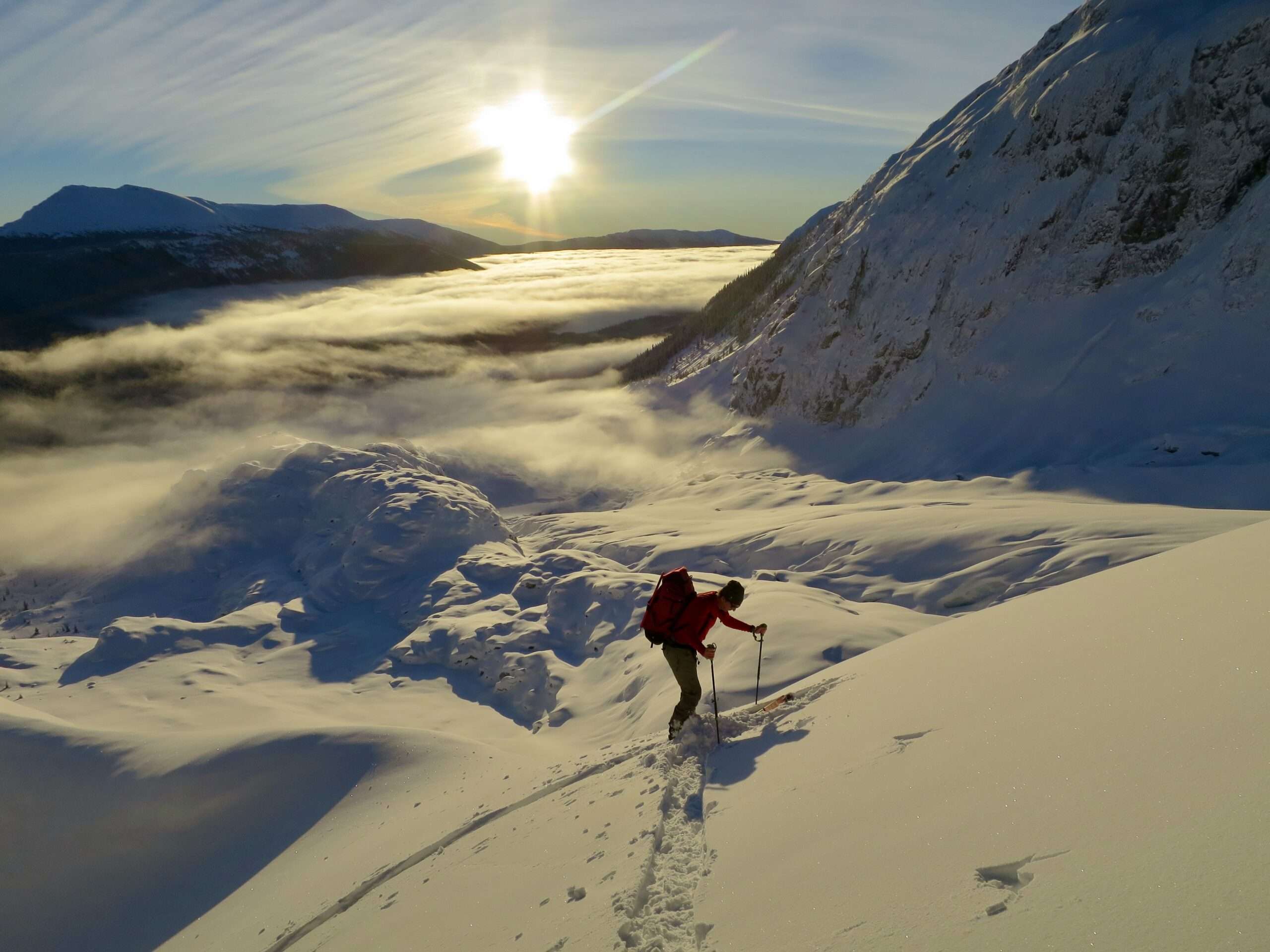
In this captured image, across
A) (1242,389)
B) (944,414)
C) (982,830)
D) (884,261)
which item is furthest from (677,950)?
(884,261)

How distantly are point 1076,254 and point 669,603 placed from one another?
25.4m

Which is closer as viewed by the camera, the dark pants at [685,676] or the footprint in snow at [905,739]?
the footprint in snow at [905,739]

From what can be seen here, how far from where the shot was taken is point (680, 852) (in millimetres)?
5055

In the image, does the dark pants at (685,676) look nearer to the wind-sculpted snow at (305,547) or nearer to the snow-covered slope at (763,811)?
the snow-covered slope at (763,811)

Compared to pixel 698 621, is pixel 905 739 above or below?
below

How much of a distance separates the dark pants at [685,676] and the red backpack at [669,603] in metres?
0.15

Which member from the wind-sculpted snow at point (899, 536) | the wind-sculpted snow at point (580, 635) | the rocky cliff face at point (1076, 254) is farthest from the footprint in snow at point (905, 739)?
the rocky cliff face at point (1076, 254)

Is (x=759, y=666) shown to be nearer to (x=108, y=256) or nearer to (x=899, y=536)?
(x=899, y=536)

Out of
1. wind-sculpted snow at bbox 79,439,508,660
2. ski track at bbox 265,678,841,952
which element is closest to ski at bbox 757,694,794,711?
ski track at bbox 265,678,841,952

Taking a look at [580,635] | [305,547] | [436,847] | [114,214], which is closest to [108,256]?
[114,214]

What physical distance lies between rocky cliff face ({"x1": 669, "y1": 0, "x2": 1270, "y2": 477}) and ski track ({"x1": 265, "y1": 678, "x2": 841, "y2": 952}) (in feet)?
62.5

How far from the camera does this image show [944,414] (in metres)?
27.3

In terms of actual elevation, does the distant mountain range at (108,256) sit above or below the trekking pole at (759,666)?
above

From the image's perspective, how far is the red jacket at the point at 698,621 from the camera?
296 inches
